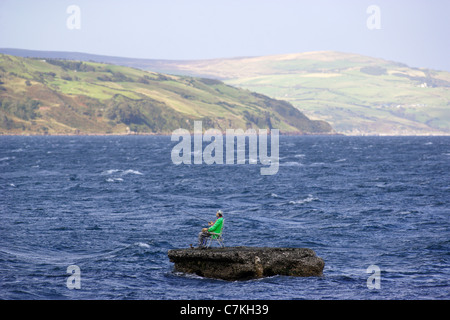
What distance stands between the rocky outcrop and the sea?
1.49 ft

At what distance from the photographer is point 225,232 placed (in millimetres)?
38875

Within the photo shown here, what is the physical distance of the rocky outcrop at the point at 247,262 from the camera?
25406mm

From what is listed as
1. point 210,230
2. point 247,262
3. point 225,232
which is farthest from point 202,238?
point 225,232

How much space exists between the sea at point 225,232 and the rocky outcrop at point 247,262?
46 cm

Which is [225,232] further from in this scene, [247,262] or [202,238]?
[247,262]

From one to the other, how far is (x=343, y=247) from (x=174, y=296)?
45.5 ft

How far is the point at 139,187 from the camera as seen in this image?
6706 cm

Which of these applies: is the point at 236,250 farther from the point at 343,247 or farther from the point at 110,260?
the point at 343,247

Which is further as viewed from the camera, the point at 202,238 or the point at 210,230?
the point at 202,238

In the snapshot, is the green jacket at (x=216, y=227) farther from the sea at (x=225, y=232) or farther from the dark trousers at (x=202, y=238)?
the sea at (x=225, y=232)

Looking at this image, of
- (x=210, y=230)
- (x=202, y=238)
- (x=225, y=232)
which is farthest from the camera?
(x=225, y=232)

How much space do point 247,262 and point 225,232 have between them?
44.5 ft

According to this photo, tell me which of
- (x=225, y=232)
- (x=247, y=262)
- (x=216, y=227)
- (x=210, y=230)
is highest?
(x=216, y=227)
